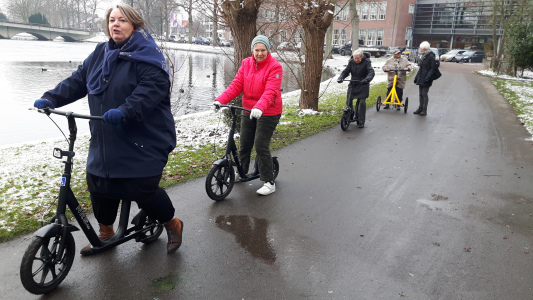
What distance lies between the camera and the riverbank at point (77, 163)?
177 inches

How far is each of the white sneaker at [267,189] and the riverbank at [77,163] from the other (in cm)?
104

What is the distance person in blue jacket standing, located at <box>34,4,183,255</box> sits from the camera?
311cm

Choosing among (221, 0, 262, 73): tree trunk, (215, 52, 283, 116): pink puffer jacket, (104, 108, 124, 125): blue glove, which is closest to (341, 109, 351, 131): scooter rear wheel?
(221, 0, 262, 73): tree trunk

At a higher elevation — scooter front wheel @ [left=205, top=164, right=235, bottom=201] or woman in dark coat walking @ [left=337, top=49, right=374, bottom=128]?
woman in dark coat walking @ [left=337, top=49, right=374, bottom=128]

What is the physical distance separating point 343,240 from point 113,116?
2.56 meters

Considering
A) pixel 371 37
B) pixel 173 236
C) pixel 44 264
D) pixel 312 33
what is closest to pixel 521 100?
pixel 312 33

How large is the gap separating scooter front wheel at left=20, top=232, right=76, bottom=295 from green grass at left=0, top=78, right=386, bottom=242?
280 mm

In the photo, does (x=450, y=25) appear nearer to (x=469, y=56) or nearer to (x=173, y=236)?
(x=469, y=56)

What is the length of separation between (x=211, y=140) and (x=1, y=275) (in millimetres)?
5414

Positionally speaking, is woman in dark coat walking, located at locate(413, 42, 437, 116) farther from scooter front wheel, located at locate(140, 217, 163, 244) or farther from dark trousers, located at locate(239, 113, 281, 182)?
scooter front wheel, located at locate(140, 217, 163, 244)

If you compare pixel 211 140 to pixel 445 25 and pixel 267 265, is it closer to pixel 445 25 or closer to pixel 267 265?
pixel 267 265

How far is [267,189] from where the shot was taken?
5473 mm

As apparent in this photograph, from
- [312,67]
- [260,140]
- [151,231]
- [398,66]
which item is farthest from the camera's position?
[398,66]

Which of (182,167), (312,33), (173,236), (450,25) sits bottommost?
(182,167)
